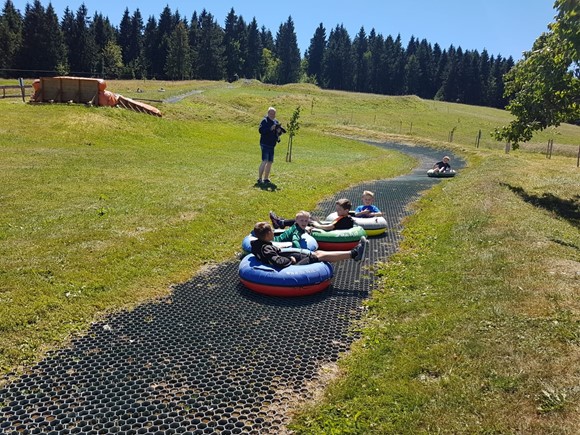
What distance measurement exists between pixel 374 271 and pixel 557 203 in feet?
34.5

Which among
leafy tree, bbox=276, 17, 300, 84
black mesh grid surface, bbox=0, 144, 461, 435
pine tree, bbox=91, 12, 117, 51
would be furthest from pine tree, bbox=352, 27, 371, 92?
black mesh grid surface, bbox=0, 144, 461, 435

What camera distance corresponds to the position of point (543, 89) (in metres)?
15.3

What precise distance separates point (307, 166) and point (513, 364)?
1719cm

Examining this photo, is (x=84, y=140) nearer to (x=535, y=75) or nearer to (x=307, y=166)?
(x=307, y=166)

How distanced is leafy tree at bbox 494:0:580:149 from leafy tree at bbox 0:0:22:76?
74563 mm

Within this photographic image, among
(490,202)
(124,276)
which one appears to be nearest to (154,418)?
(124,276)

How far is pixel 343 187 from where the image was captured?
58.8 feet

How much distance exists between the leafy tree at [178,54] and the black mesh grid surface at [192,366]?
294 ft

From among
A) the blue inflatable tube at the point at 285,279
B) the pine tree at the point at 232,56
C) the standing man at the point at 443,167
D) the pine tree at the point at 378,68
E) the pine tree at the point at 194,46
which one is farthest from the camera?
the pine tree at the point at 378,68

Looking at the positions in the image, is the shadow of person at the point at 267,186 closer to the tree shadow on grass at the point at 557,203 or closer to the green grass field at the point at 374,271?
the green grass field at the point at 374,271

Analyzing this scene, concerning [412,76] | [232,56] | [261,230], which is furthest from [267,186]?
[412,76]

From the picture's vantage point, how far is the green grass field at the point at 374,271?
4797 millimetres

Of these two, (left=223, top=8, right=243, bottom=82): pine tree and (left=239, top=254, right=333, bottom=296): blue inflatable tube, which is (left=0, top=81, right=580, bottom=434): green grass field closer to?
(left=239, top=254, right=333, bottom=296): blue inflatable tube

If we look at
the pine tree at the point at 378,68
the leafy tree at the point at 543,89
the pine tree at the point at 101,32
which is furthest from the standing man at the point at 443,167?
the pine tree at the point at 378,68
